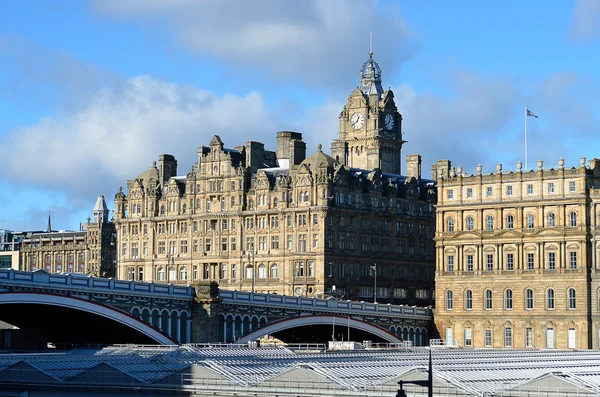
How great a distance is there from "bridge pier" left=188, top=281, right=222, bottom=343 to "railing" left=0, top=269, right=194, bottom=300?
1105mm

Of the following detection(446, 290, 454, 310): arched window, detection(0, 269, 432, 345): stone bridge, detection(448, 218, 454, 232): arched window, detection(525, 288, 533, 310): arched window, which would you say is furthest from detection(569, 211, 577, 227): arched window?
detection(0, 269, 432, 345): stone bridge

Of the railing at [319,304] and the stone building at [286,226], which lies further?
the stone building at [286,226]

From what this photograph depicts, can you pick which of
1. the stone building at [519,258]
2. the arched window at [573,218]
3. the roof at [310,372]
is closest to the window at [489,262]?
the stone building at [519,258]

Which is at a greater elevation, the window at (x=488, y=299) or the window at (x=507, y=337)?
the window at (x=488, y=299)

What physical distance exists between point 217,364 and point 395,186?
4101 inches

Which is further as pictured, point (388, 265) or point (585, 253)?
point (388, 265)

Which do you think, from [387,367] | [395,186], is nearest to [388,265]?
[395,186]

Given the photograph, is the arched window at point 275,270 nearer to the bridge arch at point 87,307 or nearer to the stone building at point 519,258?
the stone building at point 519,258

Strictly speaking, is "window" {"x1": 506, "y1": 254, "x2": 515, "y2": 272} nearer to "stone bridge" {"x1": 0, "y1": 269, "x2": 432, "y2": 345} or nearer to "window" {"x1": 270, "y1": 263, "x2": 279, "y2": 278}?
"stone bridge" {"x1": 0, "y1": 269, "x2": 432, "y2": 345}

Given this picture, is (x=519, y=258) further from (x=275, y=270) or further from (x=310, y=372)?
(x=310, y=372)

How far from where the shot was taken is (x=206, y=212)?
19062 cm

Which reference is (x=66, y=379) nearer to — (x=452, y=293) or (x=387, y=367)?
(x=387, y=367)

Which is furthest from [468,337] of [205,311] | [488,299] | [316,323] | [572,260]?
[205,311]

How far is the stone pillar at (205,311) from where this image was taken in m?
134
